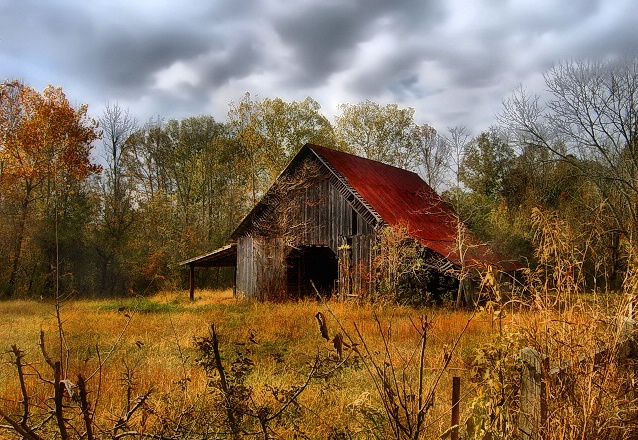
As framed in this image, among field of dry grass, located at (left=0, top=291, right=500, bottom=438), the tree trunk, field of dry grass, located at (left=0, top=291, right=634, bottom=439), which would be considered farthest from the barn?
the tree trunk

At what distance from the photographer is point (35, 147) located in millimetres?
25609

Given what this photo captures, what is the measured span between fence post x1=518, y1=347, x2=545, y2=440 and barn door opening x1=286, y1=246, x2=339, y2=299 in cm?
1572

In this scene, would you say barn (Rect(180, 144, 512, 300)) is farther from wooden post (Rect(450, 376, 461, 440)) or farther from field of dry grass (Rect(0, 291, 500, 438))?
wooden post (Rect(450, 376, 461, 440))

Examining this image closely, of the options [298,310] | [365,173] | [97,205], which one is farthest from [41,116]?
[298,310]

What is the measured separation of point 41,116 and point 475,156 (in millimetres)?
29058

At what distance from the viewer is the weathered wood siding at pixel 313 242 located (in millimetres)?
17188

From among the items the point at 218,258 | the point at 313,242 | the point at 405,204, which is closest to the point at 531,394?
the point at 313,242

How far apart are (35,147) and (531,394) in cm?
2915

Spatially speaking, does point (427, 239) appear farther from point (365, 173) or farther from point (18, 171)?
point (18, 171)

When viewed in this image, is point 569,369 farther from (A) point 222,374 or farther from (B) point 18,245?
(B) point 18,245

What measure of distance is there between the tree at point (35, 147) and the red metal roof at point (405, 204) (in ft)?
52.0

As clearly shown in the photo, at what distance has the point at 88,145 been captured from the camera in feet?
91.4

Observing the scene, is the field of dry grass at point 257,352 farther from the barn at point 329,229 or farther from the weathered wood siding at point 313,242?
the barn at point 329,229

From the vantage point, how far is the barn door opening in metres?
20.0
